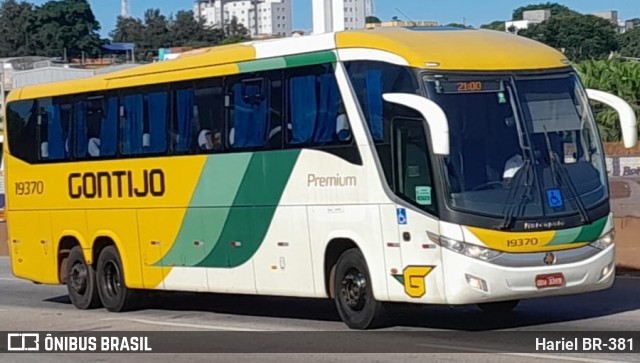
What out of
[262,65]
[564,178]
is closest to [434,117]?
[564,178]

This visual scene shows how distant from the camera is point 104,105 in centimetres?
1922

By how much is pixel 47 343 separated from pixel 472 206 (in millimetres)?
5421

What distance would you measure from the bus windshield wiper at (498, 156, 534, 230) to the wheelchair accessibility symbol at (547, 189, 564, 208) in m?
0.23

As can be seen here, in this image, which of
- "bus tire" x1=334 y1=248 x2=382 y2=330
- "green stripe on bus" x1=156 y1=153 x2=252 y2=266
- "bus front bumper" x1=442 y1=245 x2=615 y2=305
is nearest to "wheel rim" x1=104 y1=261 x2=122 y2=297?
"green stripe on bus" x1=156 y1=153 x2=252 y2=266

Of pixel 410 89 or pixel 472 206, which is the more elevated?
pixel 410 89

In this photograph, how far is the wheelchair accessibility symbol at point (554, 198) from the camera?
44.1 feet

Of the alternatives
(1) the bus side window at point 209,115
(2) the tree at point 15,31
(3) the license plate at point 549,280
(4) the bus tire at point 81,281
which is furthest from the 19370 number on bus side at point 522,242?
(2) the tree at point 15,31

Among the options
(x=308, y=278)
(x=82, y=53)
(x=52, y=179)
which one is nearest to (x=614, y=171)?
(x=52, y=179)

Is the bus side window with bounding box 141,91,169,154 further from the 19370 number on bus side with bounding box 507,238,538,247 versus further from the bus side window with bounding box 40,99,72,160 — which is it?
the 19370 number on bus side with bounding box 507,238,538,247

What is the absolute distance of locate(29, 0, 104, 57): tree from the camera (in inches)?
4899

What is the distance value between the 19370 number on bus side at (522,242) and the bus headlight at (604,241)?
33.3 inches

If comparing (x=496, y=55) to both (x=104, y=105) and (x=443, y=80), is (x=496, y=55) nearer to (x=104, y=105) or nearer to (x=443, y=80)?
(x=443, y=80)

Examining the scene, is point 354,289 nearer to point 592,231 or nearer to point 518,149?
point 518,149

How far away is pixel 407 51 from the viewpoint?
45.2 feet
